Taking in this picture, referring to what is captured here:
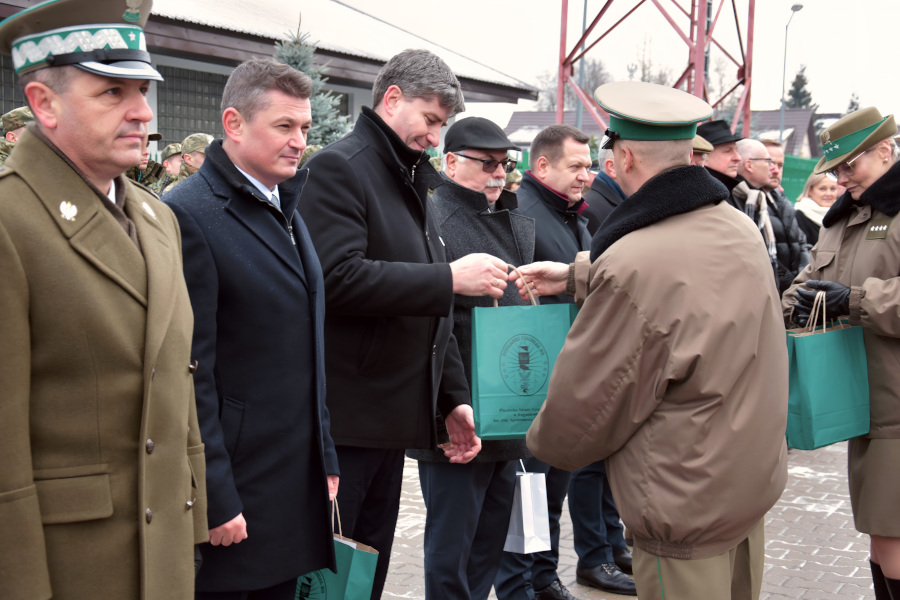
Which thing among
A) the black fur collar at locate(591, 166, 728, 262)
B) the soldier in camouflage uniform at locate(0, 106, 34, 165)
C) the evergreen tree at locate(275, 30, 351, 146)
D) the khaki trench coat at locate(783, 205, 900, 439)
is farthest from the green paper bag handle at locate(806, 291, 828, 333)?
the evergreen tree at locate(275, 30, 351, 146)

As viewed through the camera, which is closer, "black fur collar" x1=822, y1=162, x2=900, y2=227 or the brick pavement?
"black fur collar" x1=822, y1=162, x2=900, y2=227

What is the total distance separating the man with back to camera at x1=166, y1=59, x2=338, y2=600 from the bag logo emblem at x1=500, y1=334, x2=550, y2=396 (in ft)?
2.46

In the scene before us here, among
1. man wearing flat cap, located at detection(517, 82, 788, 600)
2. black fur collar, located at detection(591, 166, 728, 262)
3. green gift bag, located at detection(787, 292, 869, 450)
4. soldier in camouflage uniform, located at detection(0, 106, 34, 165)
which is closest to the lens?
man wearing flat cap, located at detection(517, 82, 788, 600)

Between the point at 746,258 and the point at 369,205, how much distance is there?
51.5 inches

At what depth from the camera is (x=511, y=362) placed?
3205mm

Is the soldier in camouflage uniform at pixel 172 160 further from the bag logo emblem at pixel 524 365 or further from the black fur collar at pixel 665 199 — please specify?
the black fur collar at pixel 665 199

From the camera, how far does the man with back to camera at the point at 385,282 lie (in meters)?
3.11

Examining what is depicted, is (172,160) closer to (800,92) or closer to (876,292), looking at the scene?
(876,292)

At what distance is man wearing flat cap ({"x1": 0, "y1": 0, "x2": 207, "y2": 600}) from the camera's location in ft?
5.87

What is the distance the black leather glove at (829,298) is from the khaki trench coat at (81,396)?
2.71 m

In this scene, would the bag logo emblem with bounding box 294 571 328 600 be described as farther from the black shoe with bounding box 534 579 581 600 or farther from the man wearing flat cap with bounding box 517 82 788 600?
the black shoe with bounding box 534 579 581 600

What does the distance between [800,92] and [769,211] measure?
82542 mm

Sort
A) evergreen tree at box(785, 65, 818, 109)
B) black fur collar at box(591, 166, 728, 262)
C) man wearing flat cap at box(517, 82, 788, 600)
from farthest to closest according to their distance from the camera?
evergreen tree at box(785, 65, 818, 109), black fur collar at box(591, 166, 728, 262), man wearing flat cap at box(517, 82, 788, 600)

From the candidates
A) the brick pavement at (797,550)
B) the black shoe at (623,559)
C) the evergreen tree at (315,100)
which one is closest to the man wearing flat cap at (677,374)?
the brick pavement at (797,550)
